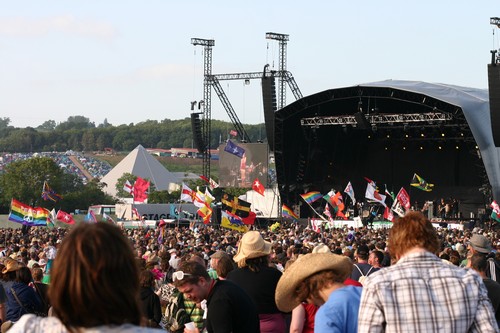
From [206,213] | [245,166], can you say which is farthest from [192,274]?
[245,166]

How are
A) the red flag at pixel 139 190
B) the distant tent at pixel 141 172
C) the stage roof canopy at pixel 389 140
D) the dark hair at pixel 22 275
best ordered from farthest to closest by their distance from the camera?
1. the distant tent at pixel 141 172
2. the red flag at pixel 139 190
3. the stage roof canopy at pixel 389 140
4. the dark hair at pixel 22 275

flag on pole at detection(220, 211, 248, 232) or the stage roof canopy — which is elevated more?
the stage roof canopy

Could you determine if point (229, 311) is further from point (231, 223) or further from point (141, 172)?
point (141, 172)

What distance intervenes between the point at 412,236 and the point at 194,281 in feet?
5.70

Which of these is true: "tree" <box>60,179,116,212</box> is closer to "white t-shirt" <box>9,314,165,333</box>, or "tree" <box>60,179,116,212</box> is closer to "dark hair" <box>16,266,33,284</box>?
"dark hair" <box>16,266,33,284</box>

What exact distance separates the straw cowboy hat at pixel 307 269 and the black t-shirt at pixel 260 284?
204 centimetres

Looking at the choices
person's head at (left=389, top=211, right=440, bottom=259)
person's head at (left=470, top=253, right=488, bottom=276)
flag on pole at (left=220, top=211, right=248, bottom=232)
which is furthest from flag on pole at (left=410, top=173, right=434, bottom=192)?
person's head at (left=389, top=211, right=440, bottom=259)

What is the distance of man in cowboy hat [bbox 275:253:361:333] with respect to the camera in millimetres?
4523

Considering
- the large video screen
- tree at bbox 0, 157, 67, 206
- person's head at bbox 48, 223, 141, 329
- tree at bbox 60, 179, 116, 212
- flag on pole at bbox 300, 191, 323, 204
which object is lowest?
tree at bbox 60, 179, 116, 212

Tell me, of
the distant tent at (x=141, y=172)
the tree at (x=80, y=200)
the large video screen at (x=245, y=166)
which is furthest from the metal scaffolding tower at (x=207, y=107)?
the distant tent at (x=141, y=172)

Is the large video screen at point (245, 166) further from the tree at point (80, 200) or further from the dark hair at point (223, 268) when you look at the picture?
the dark hair at point (223, 268)

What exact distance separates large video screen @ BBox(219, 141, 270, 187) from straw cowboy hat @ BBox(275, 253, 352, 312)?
1783 inches

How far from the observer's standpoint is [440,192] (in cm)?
4912

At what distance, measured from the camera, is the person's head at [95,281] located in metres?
2.96
